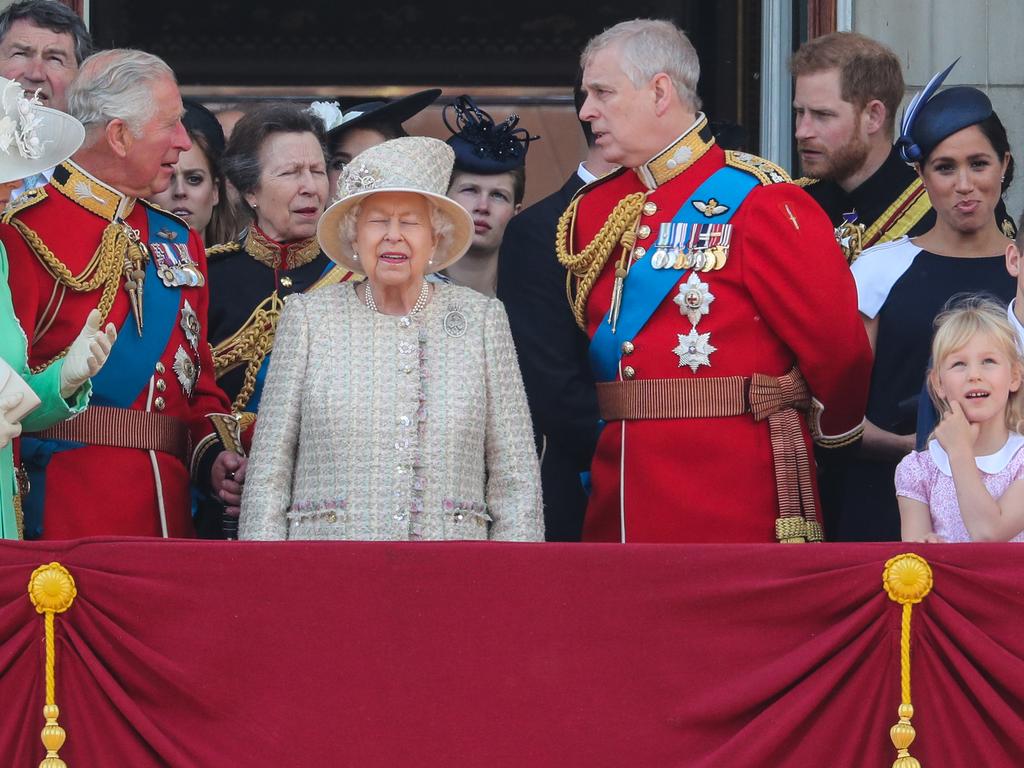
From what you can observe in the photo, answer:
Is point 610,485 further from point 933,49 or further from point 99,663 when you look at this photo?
point 933,49

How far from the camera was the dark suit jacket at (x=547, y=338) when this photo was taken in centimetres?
512

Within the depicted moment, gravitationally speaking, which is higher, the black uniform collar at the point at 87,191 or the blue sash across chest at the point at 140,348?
the black uniform collar at the point at 87,191

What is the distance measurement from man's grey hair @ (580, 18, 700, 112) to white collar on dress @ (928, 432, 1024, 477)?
1.12 meters

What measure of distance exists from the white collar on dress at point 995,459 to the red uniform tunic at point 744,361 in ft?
1.64

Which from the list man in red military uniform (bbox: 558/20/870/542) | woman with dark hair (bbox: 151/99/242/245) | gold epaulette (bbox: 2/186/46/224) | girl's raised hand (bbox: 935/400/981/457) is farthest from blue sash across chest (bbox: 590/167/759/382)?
woman with dark hair (bbox: 151/99/242/245)

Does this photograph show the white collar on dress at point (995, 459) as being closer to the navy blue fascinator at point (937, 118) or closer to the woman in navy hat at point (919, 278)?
the woman in navy hat at point (919, 278)

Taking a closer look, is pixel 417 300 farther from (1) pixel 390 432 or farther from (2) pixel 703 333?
(2) pixel 703 333

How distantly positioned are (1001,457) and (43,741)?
6.42ft

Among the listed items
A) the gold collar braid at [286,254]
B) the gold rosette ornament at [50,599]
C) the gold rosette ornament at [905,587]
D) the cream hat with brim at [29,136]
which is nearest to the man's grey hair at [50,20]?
the gold collar braid at [286,254]

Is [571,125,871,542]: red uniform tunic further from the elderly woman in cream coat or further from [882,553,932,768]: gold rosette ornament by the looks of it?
[882,553,932,768]: gold rosette ornament

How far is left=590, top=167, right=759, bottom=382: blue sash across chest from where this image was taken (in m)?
4.94

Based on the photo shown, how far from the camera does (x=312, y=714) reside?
3.92 meters

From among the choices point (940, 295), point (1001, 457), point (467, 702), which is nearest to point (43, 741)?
point (467, 702)

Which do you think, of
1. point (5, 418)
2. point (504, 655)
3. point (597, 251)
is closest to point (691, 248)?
point (597, 251)
